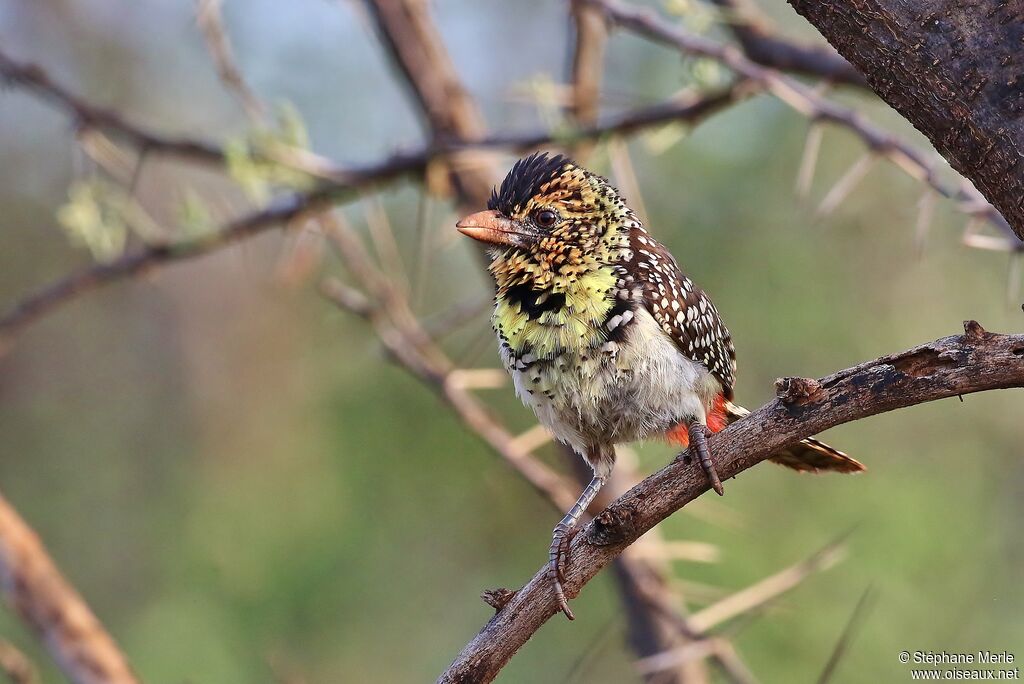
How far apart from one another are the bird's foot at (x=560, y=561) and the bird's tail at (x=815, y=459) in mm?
610

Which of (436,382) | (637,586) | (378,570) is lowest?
(637,586)

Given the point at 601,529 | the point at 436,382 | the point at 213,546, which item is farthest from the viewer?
the point at 213,546

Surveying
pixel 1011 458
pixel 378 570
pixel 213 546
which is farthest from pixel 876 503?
pixel 213 546

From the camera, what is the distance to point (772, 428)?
7.14 feet

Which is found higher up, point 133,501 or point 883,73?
point 133,501

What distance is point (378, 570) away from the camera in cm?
798

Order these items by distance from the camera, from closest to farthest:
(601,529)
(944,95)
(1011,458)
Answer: (944,95), (601,529), (1011,458)

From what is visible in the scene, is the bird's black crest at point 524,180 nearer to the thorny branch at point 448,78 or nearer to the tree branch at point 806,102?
the tree branch at point 806,102

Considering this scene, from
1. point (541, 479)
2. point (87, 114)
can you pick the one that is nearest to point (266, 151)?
point (87, 114)

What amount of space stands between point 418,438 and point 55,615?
164 inches

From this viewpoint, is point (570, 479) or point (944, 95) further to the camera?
point (570, 479)

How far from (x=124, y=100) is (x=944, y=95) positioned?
32.0 ft

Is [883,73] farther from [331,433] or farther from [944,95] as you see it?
[331,433]

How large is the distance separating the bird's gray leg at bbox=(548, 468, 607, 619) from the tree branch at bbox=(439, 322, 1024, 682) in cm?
3
